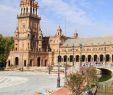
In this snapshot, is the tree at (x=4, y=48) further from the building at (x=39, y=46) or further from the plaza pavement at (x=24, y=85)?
the plaza pavement at (x=24, y=85)

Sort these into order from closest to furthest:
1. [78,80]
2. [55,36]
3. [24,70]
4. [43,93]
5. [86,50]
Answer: [78,80] → [43,93] → [24,70] → [86,50] → [55,36]

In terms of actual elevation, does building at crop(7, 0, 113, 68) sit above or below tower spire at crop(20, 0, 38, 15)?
below

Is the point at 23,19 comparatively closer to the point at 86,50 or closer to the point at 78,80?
the point at 86,50

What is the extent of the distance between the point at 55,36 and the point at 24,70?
2639cm

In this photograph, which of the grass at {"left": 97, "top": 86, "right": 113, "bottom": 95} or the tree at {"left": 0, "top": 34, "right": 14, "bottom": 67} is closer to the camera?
the grass at {"left": 97, "top": 86, "right": 113, "bottom": 95}

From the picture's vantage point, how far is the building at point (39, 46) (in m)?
141

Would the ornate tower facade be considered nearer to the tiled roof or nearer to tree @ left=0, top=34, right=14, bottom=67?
tree @ left=0, top=34, right=14, bottom=67

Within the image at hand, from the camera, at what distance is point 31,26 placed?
486ft

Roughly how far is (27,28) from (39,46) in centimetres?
868

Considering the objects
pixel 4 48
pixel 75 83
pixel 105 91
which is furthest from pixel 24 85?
pixel 4 48

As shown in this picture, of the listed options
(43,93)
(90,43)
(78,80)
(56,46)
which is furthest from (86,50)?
(78,80)

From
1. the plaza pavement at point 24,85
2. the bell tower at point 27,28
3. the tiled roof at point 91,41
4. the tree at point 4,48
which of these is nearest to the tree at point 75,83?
the plaza pavement at point 24,85

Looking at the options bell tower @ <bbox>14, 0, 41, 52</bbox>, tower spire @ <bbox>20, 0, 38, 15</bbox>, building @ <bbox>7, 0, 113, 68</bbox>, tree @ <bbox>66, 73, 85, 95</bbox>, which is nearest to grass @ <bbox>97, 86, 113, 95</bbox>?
tree @ <bbox>66, 73, 85, 95</bbox>

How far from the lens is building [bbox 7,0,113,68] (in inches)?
5556
